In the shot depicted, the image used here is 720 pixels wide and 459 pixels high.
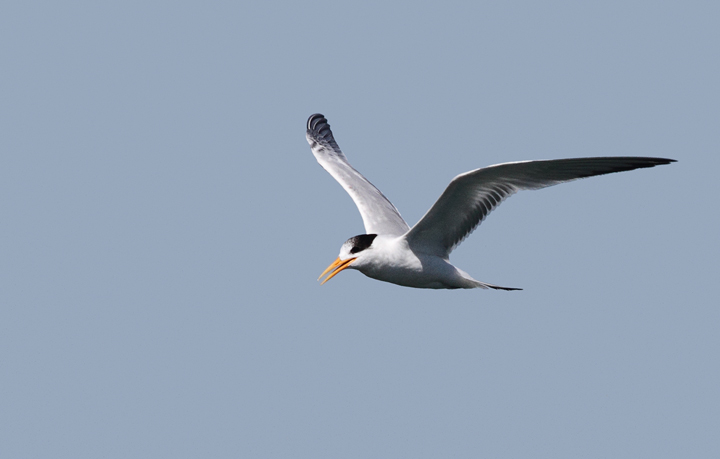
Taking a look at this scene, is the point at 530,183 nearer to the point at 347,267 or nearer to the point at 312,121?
the point at 347,267

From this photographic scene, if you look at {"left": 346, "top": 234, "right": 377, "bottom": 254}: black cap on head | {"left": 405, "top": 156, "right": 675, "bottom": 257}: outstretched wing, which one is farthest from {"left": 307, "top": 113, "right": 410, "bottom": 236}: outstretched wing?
{"left": 405, "top": 156, "right": 675, "bottom": 257}: outstretched wing

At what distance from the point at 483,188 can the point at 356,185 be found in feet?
10.4

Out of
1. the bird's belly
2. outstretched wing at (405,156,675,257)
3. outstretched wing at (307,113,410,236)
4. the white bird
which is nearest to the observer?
outstretched wing at (405,156,675,257)

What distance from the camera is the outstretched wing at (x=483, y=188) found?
314 inches

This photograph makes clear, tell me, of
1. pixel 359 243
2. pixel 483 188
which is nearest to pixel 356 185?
pixel 359 243

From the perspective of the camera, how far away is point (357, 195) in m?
11.2

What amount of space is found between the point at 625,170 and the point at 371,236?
3160mm

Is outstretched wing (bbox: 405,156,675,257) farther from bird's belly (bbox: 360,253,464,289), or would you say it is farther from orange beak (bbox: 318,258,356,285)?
orange beak (bbox: 318,258,356,285)

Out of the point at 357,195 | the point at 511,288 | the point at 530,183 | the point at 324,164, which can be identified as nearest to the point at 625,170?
the point at 530,183

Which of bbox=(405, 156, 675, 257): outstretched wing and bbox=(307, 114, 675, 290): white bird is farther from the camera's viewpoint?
bbox=(307, 114, 675, 290): white bird

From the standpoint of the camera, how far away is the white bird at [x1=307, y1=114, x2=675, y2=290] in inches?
319

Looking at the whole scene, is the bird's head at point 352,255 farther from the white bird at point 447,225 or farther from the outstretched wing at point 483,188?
the outstretched wing at point 483,188

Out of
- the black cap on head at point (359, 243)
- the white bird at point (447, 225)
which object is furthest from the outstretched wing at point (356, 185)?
the black cap on head at point (359, 243)

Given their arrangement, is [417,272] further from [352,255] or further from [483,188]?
[483,188]
